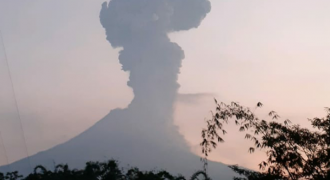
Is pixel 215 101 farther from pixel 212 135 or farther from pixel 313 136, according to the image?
pixel 313 136

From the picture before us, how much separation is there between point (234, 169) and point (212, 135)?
267cm

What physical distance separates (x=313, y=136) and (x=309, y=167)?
1147 millimetres

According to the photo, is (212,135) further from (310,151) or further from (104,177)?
(104,177)

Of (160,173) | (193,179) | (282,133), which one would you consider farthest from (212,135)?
(160,173)

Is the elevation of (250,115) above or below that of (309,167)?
above

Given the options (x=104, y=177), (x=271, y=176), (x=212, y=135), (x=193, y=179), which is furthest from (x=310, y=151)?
(x=104, y=177)

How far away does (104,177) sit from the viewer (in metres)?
30.3

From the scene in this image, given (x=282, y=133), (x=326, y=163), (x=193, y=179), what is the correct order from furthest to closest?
(x=193, y=179)
(x=282, y=133)
(x=326, y=163)

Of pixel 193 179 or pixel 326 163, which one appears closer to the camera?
pixel 326 163

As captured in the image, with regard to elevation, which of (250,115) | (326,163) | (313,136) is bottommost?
(326,163)

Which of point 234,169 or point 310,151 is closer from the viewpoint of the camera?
point 310,151

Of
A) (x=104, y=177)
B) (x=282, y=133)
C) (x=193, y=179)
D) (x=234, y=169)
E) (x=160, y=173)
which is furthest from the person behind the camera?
(x=104, y=177)

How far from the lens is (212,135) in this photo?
16.1 meters

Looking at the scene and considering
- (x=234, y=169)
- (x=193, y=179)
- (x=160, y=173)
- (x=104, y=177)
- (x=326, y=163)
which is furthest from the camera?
(x=104, y=177)
